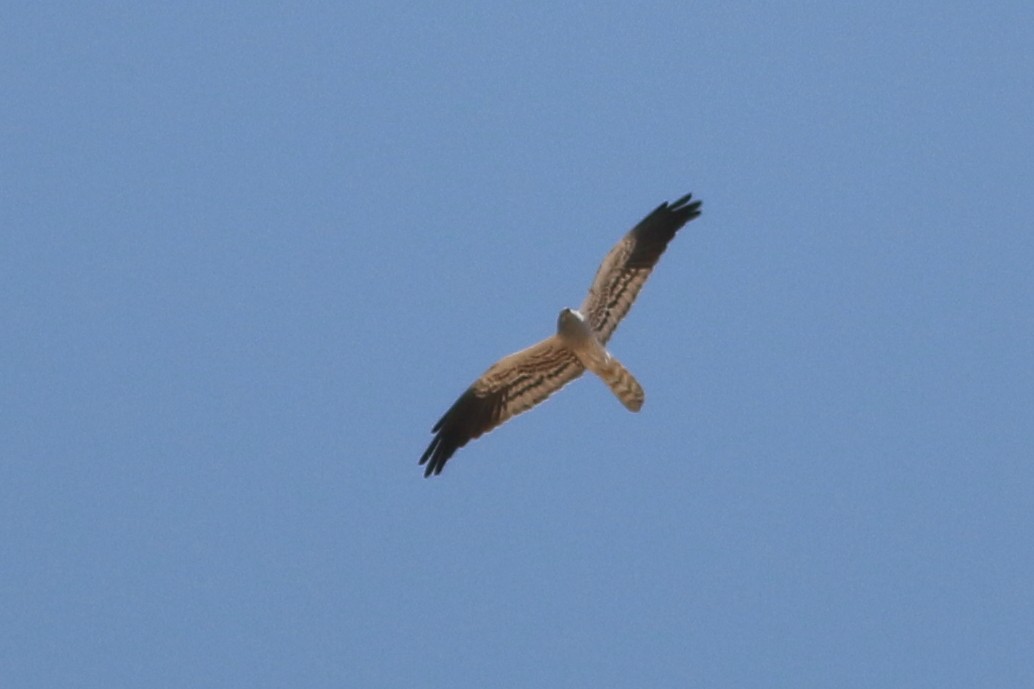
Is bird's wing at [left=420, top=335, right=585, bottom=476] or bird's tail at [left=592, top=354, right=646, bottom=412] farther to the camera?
bird's wing at [left=420, top=335, right=585, bottom=476]

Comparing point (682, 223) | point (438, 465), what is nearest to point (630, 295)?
point (682, 223)

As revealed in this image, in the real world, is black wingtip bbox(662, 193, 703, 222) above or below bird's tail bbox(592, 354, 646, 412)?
above

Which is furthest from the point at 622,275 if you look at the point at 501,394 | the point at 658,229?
the point at 501,394

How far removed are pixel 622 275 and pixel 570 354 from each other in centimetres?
107

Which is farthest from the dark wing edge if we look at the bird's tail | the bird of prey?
the bird's tail

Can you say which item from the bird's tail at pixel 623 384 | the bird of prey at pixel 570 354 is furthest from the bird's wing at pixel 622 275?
the bird's tail at pixel 623 384

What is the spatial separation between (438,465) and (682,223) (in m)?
3.90

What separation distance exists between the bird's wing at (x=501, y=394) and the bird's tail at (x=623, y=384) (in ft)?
2.00

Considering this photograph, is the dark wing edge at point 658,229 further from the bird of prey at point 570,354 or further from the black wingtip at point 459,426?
the black wingtip at point 459,426

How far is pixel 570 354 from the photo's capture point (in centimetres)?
1892

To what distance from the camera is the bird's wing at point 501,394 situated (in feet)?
62.6

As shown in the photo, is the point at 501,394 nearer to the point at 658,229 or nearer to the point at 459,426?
the point at 459,426

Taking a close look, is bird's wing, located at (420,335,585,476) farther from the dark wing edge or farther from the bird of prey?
the dark wing edge

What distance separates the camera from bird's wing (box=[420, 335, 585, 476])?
19078 mm
